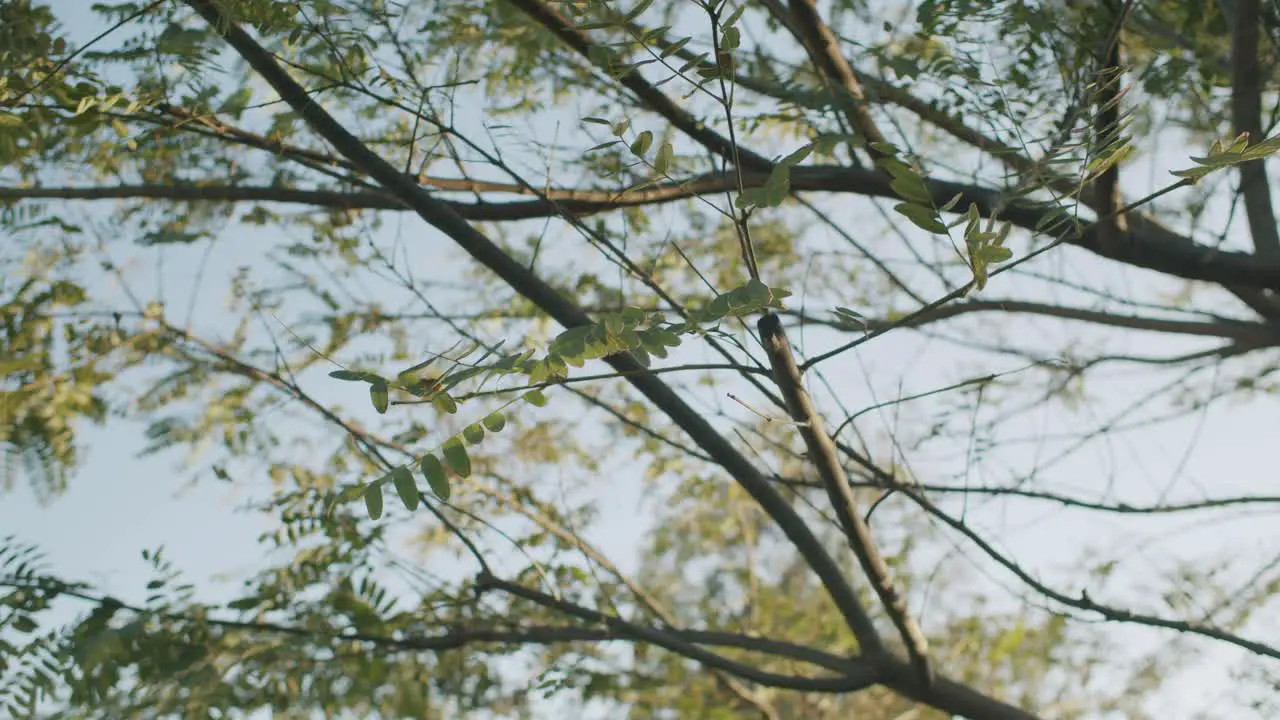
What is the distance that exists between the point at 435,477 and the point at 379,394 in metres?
0.12

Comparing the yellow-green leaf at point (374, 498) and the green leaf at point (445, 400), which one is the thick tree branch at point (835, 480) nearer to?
the green leaf at point (445, 400)

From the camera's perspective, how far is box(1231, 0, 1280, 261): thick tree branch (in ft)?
8.23

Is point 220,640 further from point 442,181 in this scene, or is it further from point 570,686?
point 442,181

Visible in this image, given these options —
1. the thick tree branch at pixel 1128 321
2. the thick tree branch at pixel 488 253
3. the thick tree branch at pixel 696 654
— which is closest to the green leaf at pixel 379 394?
the thick tree branch at pixel 488 253

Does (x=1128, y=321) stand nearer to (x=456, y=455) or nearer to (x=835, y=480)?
(x=835, y=480)

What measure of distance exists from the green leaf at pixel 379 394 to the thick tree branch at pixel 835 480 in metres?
0.55

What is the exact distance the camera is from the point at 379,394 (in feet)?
3.84

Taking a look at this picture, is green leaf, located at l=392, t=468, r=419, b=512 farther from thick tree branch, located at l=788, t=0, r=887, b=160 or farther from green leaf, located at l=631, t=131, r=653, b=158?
thick tree branch, located at l=788, t=0, r=887, b=160

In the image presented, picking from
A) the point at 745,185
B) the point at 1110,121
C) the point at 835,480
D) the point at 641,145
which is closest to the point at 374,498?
→ the point at 641,145

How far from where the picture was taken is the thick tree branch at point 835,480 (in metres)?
1.48

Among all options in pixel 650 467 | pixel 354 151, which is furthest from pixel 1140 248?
pixel 650 467

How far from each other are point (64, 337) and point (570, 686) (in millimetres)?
1962

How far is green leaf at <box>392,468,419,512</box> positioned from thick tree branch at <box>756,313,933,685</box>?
0.54 m

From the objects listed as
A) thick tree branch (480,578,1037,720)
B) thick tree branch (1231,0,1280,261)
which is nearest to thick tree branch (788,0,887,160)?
thick tree branch (1231,0,1280,261)
